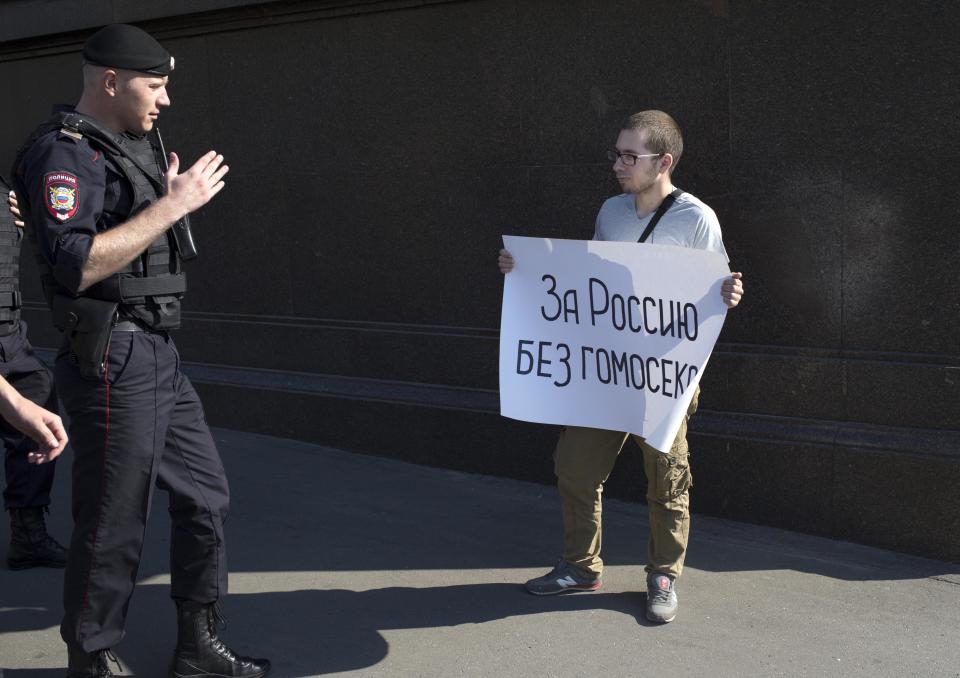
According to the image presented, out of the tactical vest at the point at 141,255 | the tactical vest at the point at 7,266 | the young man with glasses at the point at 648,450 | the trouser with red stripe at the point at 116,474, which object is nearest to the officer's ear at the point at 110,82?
the tactical vest at the point at 141,255

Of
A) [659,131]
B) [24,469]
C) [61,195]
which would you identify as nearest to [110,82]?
[61,195]

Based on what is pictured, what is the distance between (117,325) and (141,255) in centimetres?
23

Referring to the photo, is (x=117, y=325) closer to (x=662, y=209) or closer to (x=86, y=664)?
(x=86, y=664)

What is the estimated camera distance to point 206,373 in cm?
724

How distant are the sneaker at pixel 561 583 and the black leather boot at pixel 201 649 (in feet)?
3.88

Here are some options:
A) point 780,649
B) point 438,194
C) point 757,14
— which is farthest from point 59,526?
point 757,14

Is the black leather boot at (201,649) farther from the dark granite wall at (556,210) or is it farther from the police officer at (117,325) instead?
the dark granite wall at (556,210)

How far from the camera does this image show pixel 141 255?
3395 mm

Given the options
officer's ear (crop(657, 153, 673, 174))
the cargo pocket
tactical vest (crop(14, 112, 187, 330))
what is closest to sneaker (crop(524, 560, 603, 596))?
the cargo pocket

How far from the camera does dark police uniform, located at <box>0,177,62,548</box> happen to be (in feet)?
14.9

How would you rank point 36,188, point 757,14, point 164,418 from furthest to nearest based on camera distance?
point 757,14
point 164,418
point 36,188

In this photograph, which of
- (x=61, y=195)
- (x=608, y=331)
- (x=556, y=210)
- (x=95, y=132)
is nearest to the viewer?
(x=61, y=195)

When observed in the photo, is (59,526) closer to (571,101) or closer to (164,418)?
(164,418)

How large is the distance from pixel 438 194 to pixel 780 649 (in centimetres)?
314
